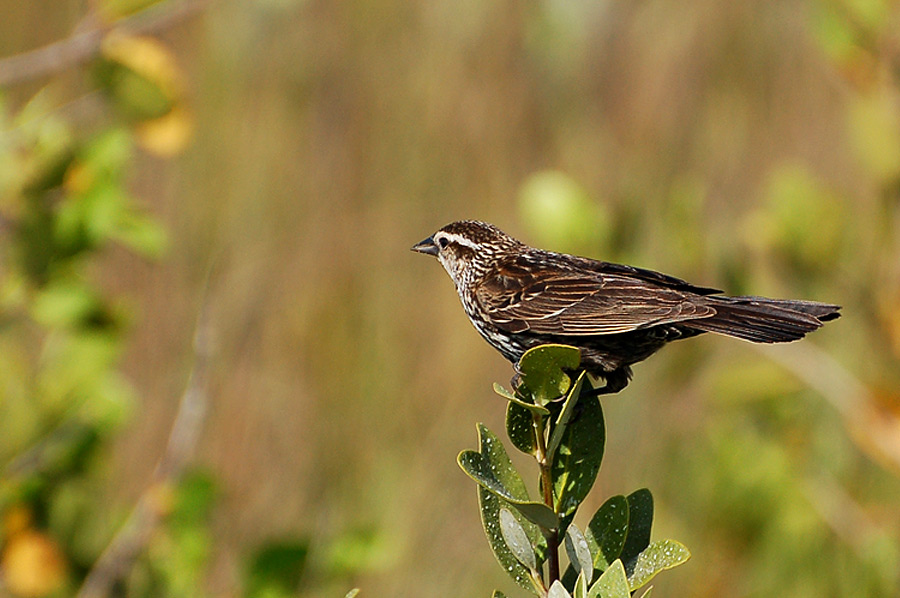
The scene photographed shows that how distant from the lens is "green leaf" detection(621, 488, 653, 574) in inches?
64.7

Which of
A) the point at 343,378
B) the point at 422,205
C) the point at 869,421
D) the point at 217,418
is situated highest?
the point at 422,205

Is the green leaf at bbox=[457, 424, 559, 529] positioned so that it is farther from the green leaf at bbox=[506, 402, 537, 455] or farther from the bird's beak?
the bird's beak

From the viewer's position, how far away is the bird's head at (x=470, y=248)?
3.41m

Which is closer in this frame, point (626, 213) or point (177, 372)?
point (626, 213)

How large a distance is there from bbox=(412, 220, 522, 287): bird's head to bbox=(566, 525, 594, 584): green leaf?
1.78m

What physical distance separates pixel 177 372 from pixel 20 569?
2.42m

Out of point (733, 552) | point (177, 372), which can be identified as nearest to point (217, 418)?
point (177, 372)

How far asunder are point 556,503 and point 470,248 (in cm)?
187

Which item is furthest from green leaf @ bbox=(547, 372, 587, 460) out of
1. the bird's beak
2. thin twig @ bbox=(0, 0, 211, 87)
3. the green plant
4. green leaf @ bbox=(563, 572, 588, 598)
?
the bird's beak

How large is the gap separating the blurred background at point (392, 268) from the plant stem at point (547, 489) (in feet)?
3.60

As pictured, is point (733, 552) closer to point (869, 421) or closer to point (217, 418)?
point (869, 421)

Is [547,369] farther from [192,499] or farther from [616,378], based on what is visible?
[192,499]

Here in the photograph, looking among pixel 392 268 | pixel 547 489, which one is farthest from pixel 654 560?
pixel 392 268

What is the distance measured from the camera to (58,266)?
276 centimetres
